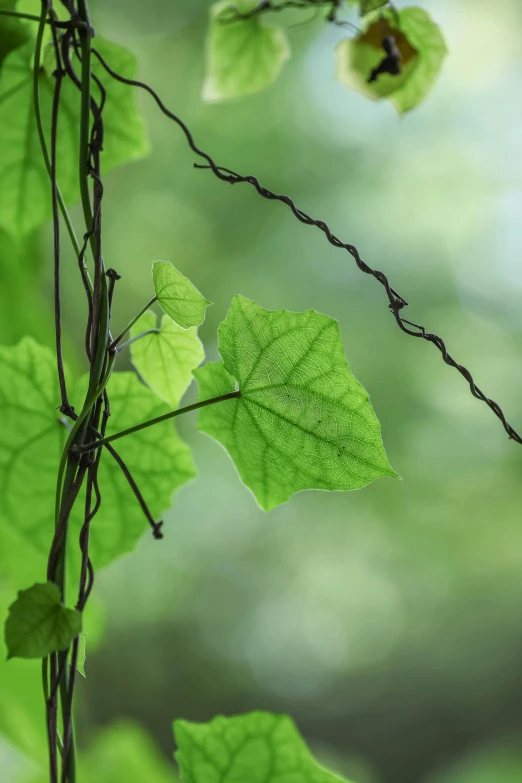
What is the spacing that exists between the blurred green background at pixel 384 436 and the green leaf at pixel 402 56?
9.78 ft

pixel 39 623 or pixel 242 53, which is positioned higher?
pixel 242 53

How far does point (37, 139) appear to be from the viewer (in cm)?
66

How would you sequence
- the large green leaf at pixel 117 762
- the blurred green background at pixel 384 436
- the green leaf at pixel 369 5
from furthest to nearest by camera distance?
the blurred green background at pixel 384 436
the large green leaf at pixel 117 762
the green leaf at pixel 369 5

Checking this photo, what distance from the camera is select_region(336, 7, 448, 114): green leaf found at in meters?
0.70

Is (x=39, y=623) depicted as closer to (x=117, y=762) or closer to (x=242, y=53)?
(x=242, y=53)

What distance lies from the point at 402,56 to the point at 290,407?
458 millimetres

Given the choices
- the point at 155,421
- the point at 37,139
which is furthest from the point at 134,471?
the point at 37,139

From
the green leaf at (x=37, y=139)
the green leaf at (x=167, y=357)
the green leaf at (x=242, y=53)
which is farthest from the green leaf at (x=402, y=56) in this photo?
the green leaf at (x=167, y=357)

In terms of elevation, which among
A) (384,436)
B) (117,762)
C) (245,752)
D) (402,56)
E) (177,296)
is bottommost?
(384,436)

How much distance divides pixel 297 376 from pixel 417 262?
4.13 meters

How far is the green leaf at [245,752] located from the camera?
1.58ft

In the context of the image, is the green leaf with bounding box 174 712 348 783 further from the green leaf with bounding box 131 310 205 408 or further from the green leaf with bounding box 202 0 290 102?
the green leaf with bounding box 202 0 290 102

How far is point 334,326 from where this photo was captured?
1.44ft

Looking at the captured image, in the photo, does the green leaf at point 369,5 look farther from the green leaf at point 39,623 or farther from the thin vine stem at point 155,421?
the green leaf at point 39,623
